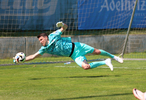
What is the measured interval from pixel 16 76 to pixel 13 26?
7147 mm

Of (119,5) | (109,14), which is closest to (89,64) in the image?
(109,14)

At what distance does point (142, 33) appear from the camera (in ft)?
54.5

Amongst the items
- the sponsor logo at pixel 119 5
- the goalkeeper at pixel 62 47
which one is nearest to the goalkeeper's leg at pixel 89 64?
the goalkeeper at pixel 62 47

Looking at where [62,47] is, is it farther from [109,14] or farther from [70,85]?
[109,14]

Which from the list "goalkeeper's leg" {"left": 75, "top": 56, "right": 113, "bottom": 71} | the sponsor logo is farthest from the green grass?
the sponsor logo

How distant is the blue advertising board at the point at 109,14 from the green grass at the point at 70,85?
6.79 m

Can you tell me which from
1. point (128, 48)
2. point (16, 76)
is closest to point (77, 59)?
point (16, 76)

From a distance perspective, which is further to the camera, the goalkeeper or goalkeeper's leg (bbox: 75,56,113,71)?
the goalkeeper

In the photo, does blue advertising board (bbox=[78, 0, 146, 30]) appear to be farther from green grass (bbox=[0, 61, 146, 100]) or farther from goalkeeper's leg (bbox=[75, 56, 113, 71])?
goalkeeper's leg (bbox=[75, 56, 113, 71])

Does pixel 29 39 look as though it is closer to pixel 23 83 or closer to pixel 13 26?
pixel 13 26

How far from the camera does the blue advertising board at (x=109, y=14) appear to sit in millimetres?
15992

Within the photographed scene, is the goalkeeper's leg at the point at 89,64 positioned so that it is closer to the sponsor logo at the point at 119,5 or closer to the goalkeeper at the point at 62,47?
the goalkeeper at the point at 62,47

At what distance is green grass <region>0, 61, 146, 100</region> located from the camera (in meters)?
6.01

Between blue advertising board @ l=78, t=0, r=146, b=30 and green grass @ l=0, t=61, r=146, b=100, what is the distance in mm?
6791
